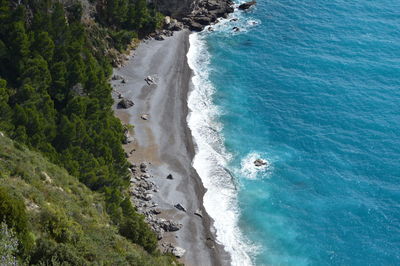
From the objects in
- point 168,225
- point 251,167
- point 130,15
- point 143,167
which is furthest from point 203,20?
point 168,225

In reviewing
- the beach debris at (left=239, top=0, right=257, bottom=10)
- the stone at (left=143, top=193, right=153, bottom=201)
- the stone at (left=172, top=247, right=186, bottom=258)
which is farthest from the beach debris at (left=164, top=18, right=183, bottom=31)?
the stone at (left=172, top=247, right=186, bottom=258)

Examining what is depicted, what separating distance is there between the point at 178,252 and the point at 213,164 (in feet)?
65.2

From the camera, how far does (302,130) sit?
91.1 meters

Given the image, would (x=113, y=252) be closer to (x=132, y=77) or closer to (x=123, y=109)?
(x=123, y=109)

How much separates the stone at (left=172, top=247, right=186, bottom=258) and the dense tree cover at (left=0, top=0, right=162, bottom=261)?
638cm

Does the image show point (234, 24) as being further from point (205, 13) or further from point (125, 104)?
point (125, 104)

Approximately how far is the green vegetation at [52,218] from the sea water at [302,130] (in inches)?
852

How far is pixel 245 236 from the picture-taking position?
7238 centimetres

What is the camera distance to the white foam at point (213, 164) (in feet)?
235

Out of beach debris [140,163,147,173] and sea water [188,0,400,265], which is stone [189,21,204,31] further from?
beach debris [140,163,147,173]

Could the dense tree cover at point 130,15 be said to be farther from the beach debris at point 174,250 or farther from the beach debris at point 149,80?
the beach debris at point 174,250

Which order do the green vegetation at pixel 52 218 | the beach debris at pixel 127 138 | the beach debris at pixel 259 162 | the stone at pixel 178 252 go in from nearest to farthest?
the green vegetation at pixel 52 218
the stone at pixel 178 252
the beach debris at pixel 127 138
the beach debris at pixel 259 162

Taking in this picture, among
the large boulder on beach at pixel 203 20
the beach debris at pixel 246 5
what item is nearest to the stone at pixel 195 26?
the large boulder on beach at pixel 203 20

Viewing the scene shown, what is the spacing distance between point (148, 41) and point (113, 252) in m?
72.9
